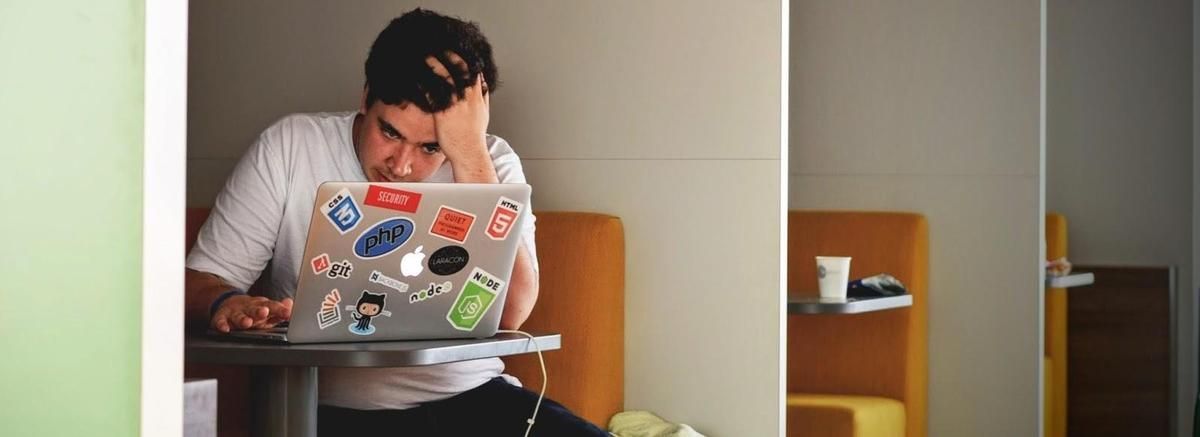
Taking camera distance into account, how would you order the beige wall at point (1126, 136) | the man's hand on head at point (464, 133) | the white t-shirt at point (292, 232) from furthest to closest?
1. the beige wall at point (1126, 136)
2. the man's hand on head at point (464, 133)
3. the white t-shirt at point (292, 232)

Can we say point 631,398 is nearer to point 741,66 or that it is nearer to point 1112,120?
point 741,66

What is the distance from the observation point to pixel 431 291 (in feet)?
7.14

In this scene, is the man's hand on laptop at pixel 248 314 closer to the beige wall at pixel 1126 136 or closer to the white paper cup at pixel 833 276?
the white paper cup at pixel 833 276

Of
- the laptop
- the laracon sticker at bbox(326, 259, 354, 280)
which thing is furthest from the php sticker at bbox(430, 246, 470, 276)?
the laracon sticker at bbox(326, 259, 354, 280)

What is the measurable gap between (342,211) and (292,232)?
63 centimetres

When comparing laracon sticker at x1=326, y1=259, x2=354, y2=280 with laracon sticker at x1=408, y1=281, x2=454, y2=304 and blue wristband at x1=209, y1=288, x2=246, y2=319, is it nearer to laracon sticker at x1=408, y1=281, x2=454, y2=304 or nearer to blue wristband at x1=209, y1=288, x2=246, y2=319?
laracon sticker at x1=408, y1=281, x2=454, y2=304

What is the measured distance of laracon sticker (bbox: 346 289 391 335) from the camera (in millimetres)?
2131

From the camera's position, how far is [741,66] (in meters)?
3.18

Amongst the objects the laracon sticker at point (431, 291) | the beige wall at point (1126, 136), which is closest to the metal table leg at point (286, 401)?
the laracon sticker at point (431, 291)

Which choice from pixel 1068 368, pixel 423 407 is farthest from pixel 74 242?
pixel 1068 368

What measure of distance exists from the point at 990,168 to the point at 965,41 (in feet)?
1.29

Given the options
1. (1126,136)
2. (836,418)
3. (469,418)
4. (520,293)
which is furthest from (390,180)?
(1126,136)

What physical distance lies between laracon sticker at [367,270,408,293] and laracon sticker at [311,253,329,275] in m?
0.07

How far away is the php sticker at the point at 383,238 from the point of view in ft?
6.95
